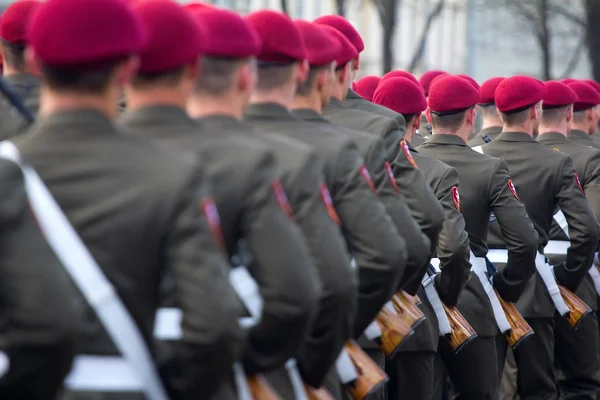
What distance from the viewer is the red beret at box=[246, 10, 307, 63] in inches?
186

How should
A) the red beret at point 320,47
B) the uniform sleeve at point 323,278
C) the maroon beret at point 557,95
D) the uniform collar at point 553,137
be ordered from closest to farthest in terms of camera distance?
the uniform sleeve at point 323,278 → the red beret at point 320,47 → the maroon beret at point 557,95 → the uniform collar at point 553,137

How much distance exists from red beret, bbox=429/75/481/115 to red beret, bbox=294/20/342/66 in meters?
2.15

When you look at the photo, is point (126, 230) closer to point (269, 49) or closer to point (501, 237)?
point (269, 49)

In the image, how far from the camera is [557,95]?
924 cm

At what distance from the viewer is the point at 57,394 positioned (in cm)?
335

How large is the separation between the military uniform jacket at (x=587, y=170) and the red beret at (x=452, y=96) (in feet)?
5.50

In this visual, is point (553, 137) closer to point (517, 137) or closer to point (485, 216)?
point (517, 137)

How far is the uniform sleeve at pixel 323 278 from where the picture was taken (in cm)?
424

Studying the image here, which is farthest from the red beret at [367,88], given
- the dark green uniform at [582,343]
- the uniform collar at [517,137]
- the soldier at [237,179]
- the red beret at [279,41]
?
the soldier at [237,179]

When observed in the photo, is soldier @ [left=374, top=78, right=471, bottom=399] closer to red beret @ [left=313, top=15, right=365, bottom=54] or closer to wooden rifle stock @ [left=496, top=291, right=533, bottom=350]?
red beret @ [left=313, top=15, right=365, bottom=54]

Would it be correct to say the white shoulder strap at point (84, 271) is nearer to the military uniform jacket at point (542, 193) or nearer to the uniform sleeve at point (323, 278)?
the uniform sleeve at point (323, 278)

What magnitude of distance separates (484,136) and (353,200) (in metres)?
4.40

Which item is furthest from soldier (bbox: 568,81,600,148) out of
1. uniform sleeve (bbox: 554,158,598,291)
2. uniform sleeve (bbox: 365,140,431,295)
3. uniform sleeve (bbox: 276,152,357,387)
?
uniform sleeve (bbox: 276,152,357,387)

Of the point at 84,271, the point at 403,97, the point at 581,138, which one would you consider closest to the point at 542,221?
the point at 403,97
